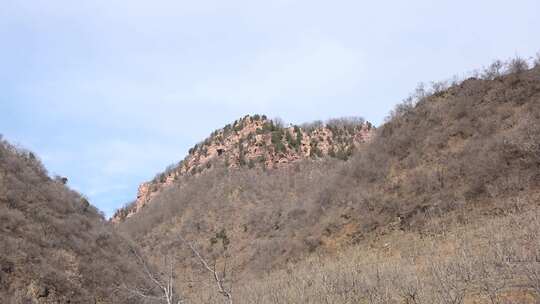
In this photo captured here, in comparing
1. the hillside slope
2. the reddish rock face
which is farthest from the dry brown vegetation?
the reddish rock face

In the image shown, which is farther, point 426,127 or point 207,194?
point 207,194

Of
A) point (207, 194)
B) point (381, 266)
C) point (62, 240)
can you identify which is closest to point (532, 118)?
point (381, 266)

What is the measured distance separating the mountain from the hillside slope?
3955 millimetres

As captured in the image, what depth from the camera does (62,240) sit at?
20.5 meters

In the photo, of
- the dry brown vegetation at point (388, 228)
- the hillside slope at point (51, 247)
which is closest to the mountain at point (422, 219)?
the dry brown vegetation at point (388, 228)

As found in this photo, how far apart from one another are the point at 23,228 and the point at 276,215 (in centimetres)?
2255

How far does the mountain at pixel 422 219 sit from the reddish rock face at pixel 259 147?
13.4m

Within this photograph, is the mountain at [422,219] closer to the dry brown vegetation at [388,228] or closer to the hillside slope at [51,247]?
the dry brown vegetation at [388,228]

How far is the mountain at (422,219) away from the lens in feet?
38.8

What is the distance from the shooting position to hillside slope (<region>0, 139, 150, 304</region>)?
16.5 metres

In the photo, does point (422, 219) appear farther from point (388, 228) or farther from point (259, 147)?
point (259, 147)

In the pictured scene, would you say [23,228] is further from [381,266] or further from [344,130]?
[344,130]

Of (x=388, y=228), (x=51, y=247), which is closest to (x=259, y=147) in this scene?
(x=388, y=228)

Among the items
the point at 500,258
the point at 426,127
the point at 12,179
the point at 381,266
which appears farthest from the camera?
the point at 426,127
